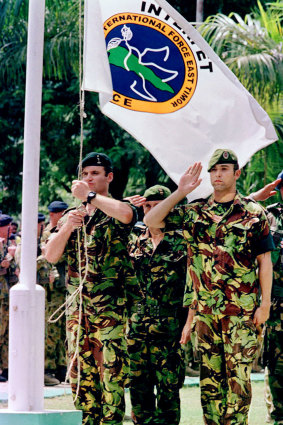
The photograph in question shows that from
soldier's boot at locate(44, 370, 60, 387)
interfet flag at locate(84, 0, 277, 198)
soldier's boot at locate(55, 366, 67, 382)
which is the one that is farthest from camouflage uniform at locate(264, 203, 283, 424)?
soldier's boot at locate(55, 366, 67, 382)

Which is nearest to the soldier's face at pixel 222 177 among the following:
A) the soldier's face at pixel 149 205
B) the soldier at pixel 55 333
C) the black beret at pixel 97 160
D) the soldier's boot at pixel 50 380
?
the black beret at pixel 97 160

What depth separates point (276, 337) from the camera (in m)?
8.68

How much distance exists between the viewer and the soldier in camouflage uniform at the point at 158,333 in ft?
27.8

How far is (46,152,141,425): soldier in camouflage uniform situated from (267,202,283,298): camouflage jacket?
4.78 feet

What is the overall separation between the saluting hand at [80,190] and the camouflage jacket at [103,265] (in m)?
0.41

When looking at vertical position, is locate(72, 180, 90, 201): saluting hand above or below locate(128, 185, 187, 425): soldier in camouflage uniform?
above

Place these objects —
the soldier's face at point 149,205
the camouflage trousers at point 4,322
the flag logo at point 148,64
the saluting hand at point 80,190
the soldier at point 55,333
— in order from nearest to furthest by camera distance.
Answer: the saluting hand at point 80,190, the flag logo at point 148,64, the soldier's face at point 149,205, the soldier at point 55,333, the camouflage trousers at point 4,322

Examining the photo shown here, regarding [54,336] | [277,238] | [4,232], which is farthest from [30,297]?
[4,232]

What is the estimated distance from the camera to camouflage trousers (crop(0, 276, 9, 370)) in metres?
13.9

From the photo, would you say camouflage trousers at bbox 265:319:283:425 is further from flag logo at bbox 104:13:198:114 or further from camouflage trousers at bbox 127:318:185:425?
flag logo at bbox 104:13:198:114

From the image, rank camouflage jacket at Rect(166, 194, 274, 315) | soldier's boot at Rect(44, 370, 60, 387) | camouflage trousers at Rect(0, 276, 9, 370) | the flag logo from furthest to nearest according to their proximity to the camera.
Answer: camouflage trousers at Rect(0, 276, 9, 370), soldier's boot at Rect(44, 370, 60, 387), the flag logo, camouflage jacket at Rect(166, 194, 274, 315)

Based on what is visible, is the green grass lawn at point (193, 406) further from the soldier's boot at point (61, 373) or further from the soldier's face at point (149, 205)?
the soldier's face at point (149, 205)

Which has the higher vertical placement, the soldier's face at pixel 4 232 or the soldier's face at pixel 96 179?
the soldier's face at pixel 96 179

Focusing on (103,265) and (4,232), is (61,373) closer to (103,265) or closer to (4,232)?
(4,232)
